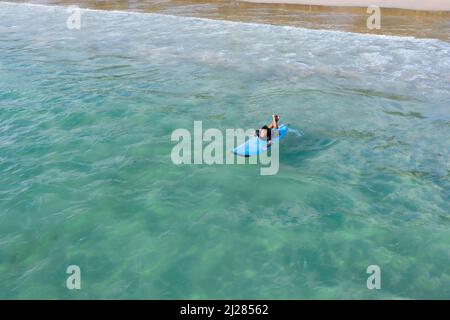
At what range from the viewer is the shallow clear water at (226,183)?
9414mm

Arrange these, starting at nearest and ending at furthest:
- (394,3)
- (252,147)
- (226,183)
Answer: (226,183), (252,147), (394,3)

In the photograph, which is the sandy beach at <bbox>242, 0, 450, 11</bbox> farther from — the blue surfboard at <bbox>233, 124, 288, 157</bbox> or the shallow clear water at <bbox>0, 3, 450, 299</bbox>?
the blue surfboard at <bbox>233, 124, 288, 157</bbox>

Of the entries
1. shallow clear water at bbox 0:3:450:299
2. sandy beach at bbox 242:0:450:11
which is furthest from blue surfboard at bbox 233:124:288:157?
sandy beach at bbox 242:0:450:11

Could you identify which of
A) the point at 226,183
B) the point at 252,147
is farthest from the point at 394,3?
the point at 226,183

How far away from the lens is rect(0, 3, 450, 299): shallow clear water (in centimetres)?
941

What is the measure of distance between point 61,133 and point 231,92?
7323 mm

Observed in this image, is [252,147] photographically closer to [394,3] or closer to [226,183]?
[226,183]

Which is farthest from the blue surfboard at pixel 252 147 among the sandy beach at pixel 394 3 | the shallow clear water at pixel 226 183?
the sandy beach at pixel 394 3

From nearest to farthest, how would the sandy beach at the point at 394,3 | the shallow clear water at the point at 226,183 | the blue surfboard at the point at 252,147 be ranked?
1. the shallow clear water at the point at 226,183
2. the blue surfboard at the point at 252,147
3. the sandy beach at the point at 394,3

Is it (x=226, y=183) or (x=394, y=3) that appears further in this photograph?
(x=394, y=3)

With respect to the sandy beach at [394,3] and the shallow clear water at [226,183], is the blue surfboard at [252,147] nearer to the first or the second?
the shallow clear water at [226,183]

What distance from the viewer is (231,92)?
1845 centimetres

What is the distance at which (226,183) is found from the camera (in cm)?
1239

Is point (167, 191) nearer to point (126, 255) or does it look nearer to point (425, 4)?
point (126, 255)
